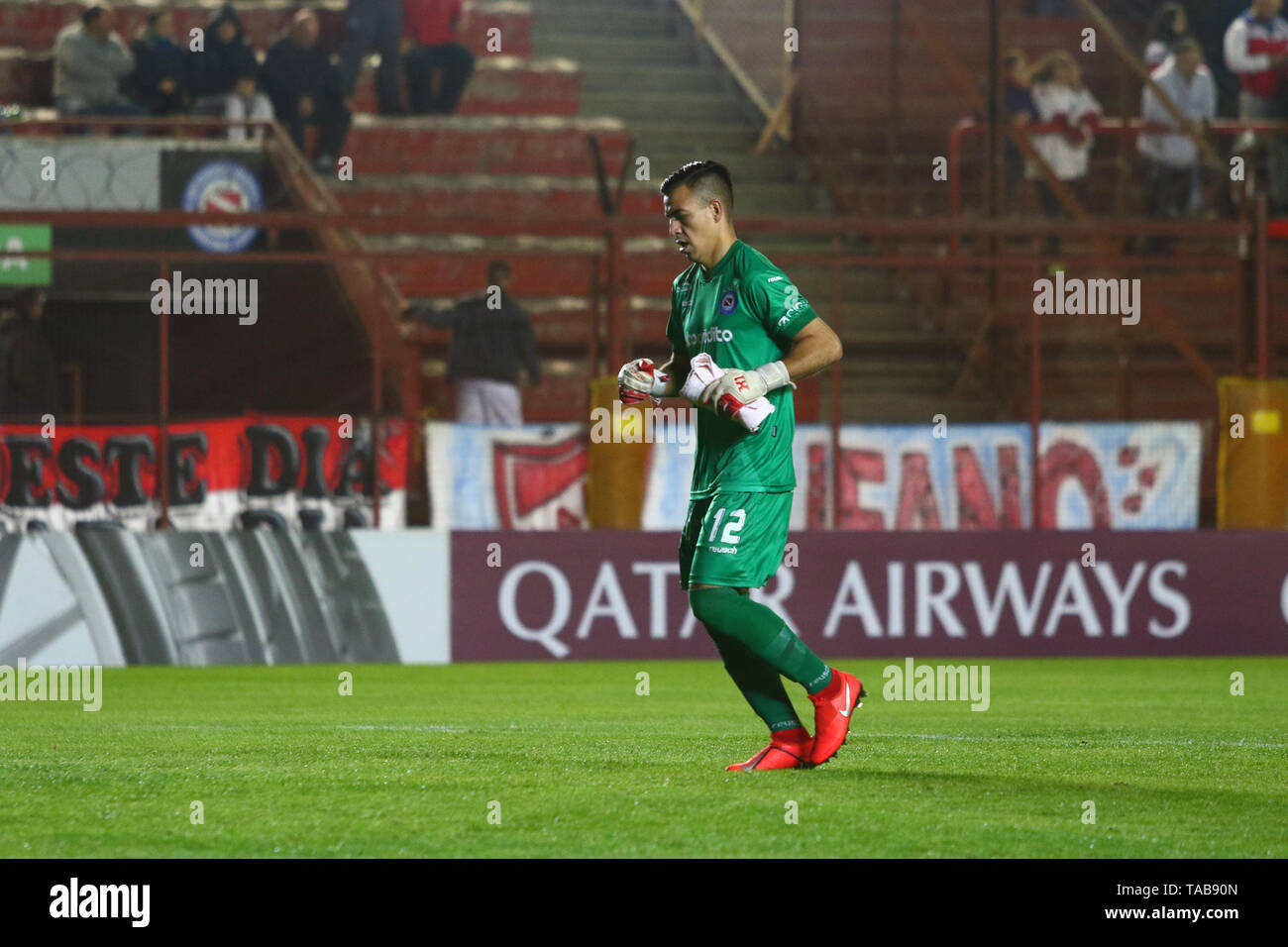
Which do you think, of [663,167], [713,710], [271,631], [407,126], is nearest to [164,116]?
[407,126]

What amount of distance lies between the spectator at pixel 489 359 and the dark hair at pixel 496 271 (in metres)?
0.06

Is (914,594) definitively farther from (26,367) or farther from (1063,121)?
(1063,121)

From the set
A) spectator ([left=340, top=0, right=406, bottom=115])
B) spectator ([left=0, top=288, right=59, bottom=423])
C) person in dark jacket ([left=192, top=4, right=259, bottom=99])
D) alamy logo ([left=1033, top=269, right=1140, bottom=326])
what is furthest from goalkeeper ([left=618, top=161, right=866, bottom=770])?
spectator ([left=340, top=0, right=406, bottom=115])

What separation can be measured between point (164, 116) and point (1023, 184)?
8.30 metres

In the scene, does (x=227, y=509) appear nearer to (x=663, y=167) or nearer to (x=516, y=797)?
(x=516, y=797)

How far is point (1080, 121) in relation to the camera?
66.6 feet

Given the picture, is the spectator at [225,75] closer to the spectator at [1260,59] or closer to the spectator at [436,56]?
the spectator at [436,56]

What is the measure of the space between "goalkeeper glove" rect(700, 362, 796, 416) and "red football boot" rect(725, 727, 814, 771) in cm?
127

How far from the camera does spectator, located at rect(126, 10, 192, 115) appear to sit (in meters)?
20.2

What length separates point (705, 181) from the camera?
732cm

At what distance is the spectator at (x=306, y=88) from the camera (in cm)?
2052

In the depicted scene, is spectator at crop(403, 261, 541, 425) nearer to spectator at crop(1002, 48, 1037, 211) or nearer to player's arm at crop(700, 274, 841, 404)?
spectator at crop(1002, 48, 1037, 211)

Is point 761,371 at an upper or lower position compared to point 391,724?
upper

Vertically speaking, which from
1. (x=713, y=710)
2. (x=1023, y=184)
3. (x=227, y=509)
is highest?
(x=1023, y=184)
